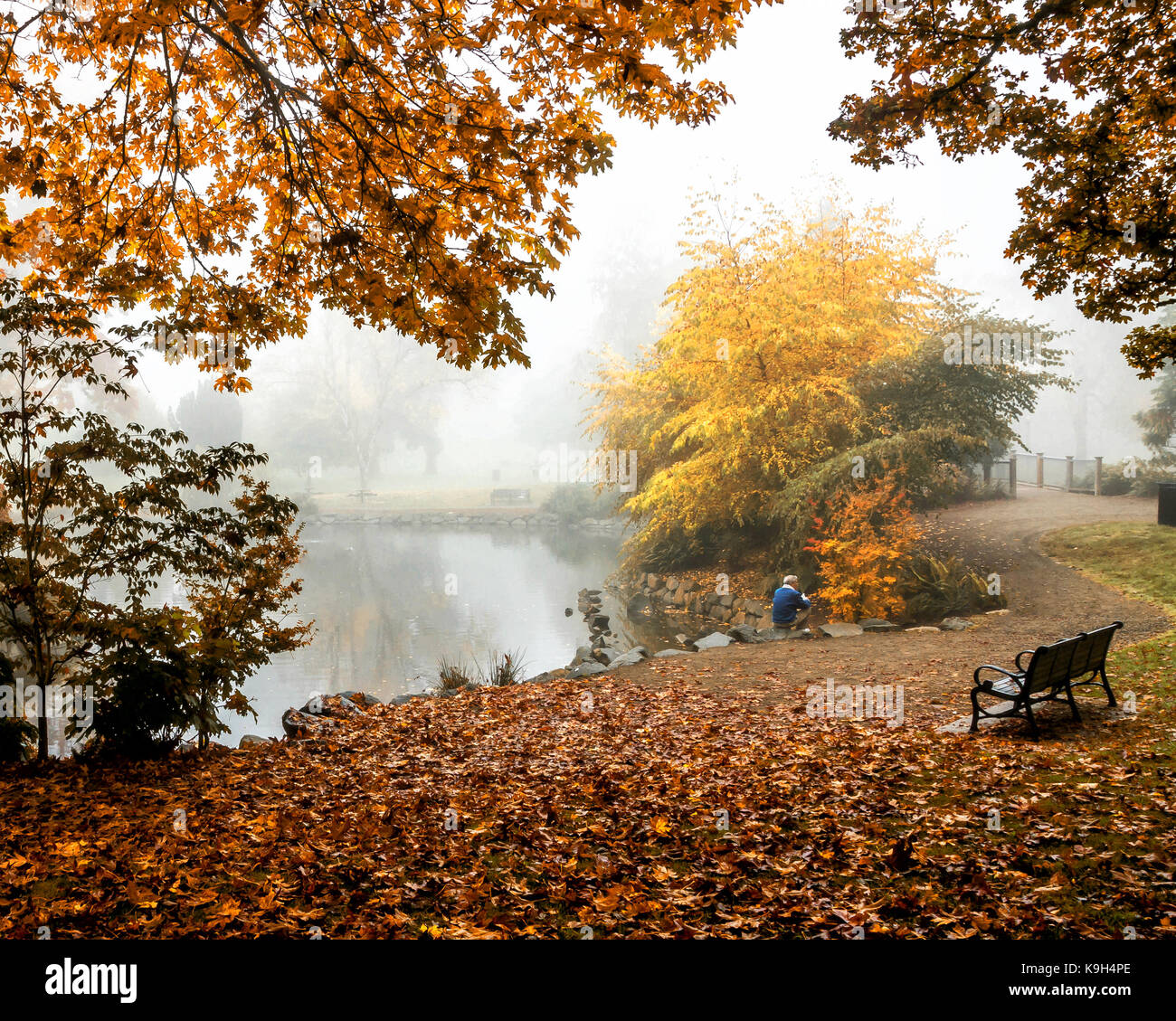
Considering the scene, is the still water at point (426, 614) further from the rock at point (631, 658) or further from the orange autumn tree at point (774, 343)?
the orange autumn tree at point (774, 343)

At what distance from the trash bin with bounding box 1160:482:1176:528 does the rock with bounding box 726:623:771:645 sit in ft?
28.1

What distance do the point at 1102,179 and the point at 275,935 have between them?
23.7 feet

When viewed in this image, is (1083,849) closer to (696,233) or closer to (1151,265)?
(1151,265)

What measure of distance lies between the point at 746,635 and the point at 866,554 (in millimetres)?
2387

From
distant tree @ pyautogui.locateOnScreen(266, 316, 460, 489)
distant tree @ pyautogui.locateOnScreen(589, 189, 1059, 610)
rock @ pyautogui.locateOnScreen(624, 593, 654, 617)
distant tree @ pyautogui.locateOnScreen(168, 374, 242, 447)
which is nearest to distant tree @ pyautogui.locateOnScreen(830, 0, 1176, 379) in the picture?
distant tree @ pyautogui.locateOnScreen(589, 189, 1059, 610)

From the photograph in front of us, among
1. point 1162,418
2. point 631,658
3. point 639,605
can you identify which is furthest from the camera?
point 1162,418

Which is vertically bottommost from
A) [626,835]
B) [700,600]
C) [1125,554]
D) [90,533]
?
[700,600]

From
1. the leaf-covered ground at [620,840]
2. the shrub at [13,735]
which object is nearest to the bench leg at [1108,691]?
the leaf-covered ground at [620,840]

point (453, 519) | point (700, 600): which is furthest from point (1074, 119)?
point (453, 519)

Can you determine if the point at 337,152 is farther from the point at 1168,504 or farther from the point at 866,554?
the point at 1168,504

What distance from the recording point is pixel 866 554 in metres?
13.2

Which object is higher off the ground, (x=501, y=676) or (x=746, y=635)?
(x=746, y=635)

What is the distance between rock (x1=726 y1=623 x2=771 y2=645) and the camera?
1280 centimetres

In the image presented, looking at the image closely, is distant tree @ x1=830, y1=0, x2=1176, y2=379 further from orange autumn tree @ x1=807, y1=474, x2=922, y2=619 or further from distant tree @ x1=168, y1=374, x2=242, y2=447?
distant tree @ x1=168, y1=374, x2=242, y2=447
